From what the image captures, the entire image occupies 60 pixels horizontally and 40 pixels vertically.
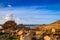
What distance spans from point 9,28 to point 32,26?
18.0 inches

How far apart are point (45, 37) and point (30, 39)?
0.82 feet

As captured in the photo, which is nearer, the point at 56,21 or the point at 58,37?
the point at 58,37

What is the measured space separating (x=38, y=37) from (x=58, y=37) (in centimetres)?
34

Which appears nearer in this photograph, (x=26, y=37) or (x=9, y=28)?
(x=26, y=37)

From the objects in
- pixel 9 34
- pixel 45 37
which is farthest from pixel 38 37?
pixel 9 34

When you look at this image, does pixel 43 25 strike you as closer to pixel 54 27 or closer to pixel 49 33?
pixel 54 27

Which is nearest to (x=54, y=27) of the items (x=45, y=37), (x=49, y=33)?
(x=49, y=33)

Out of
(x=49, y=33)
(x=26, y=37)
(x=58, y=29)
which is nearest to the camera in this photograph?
(x=26, y=37)

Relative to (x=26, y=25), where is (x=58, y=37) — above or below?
below

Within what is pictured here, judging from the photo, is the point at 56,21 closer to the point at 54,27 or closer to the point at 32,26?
the point at 54,27

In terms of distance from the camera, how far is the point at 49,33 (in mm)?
3449

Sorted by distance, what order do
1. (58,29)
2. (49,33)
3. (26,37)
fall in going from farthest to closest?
1. (58,29)
2. (49,33)
3. (26,37)

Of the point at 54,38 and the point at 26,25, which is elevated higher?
→ the point at 26,25

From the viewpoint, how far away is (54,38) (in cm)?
323
